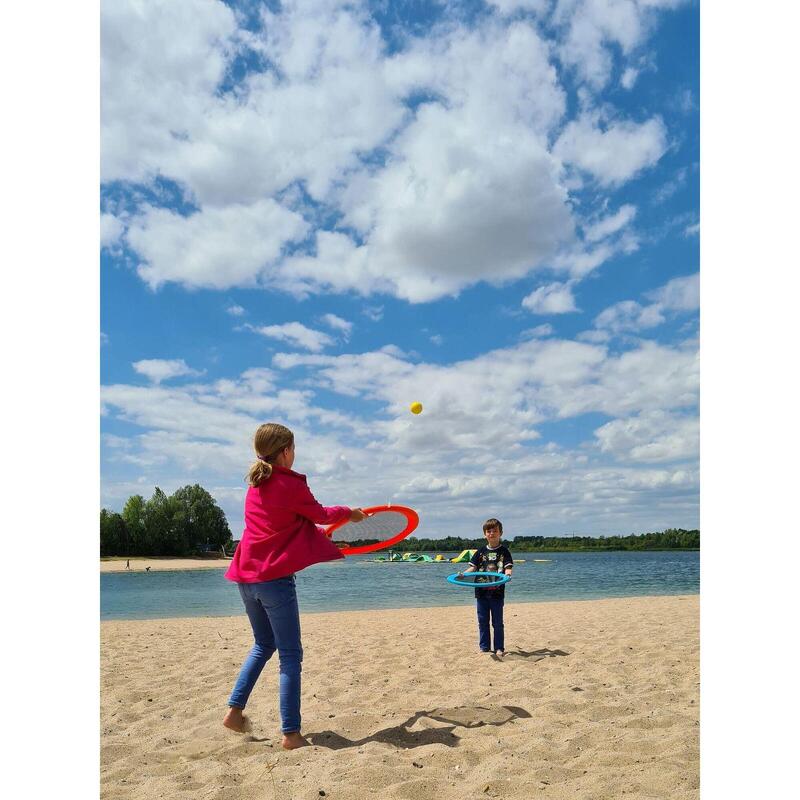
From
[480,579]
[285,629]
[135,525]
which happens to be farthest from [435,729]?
[135,525]

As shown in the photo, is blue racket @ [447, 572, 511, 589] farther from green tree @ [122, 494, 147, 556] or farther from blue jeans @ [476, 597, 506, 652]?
green tree @ [122, 494, 147, 556]

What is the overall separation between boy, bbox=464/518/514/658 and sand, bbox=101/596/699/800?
168 millimetres

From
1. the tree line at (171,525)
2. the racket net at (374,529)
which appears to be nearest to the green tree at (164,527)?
the tree line at (171,525)

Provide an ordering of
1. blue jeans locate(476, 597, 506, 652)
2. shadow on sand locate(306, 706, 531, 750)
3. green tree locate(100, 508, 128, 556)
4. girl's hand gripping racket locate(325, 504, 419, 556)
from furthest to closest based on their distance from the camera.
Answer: green tree locate(100, 508, 128, 556), blue jeans locate(476, 597, 506, 652), girl's hand gripping racket locate(325, 504, 419, 556), shadow on sand locate(306, 706, 531, 750)

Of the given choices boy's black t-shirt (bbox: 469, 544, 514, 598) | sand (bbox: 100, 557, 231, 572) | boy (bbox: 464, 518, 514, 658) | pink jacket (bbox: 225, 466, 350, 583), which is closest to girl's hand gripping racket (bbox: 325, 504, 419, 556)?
pink jacket (bbox: 225, 466, 350, 583)

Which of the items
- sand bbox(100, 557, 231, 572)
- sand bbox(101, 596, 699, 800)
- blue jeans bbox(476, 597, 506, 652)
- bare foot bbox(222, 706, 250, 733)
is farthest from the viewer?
sand bbox(100, 557, 231, 572)

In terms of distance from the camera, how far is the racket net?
4.83 metres

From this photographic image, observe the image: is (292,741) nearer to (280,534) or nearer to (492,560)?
(280,534)

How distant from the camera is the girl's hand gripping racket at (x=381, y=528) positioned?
480cm
